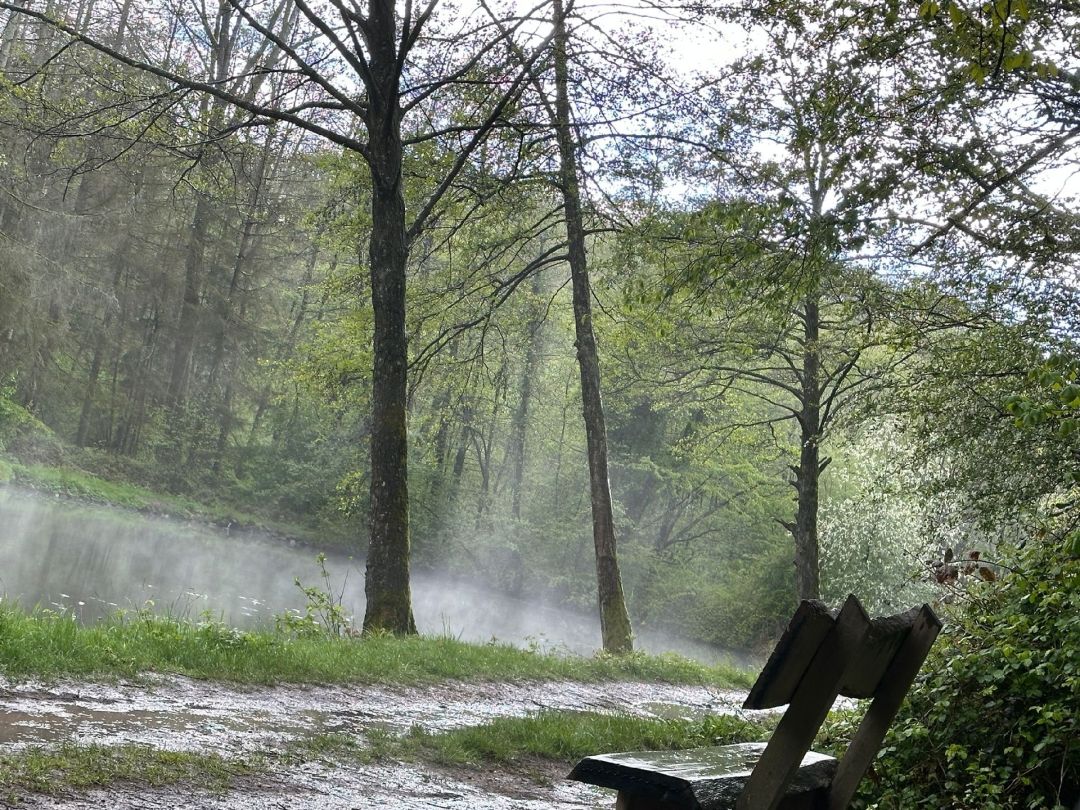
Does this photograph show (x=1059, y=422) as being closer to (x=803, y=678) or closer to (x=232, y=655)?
(x=803, y=678)

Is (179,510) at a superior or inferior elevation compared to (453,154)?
inferior

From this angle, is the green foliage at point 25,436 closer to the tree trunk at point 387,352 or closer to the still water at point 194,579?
the still water at point 194,579

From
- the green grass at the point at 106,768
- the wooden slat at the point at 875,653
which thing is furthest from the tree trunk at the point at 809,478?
the wooden slat at the point at 875,653

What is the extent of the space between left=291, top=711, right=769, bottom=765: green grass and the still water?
297 centimetres

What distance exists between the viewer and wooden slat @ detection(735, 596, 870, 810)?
2717 mm

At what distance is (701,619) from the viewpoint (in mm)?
30859

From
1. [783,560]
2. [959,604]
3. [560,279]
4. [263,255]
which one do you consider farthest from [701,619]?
[959,604]

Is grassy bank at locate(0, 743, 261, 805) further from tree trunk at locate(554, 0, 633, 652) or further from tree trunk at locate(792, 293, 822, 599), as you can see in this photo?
tree trunk at locate(792, 293, 822, 599)

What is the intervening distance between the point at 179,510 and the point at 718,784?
Result: 3136 centimetres

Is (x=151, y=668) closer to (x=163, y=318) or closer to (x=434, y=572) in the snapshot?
(x=434, y=572)

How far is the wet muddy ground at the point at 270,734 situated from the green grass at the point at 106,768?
98mm

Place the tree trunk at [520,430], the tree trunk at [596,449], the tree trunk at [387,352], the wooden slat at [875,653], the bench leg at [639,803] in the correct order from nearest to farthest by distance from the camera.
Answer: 1. the wooden slat at [875,653]
2. the bench leg at [639,803]
3. the tree trunk at [387,352]
4. the tree trunk at [596,449]
5. the tree trunk at [520,430]

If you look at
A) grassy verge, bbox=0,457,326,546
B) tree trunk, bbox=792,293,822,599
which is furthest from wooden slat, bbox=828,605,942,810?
grassy verge, bbox=0,457,326,546

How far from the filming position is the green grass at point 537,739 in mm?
5812
